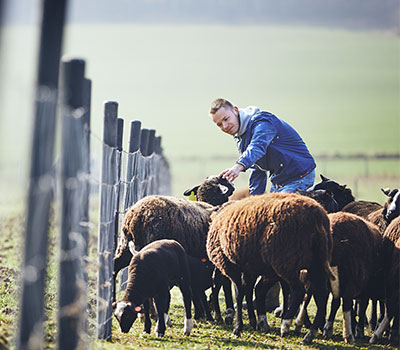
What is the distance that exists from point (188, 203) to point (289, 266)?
2065 millimetres

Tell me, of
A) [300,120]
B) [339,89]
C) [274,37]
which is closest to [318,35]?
[274,37]

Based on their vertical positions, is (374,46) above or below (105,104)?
above

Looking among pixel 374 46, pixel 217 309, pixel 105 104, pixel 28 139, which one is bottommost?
pixel 217 309

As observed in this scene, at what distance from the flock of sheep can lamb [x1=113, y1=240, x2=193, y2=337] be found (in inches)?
0.4

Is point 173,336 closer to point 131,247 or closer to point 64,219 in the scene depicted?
point 131,247

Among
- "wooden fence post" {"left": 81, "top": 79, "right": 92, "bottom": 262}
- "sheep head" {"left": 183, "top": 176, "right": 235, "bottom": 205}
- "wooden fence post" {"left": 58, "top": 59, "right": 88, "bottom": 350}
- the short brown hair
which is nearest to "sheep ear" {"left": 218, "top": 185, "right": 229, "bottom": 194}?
"sheep head" {"left": 183, "top": 176, "right": 235, "bottom": 205}

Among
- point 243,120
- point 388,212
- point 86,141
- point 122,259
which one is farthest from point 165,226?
point 388,212

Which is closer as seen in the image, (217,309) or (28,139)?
(28,139)

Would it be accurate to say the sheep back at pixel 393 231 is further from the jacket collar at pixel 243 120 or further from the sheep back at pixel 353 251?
the jacket collar at pixel 243 120

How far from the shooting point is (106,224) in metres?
7.22

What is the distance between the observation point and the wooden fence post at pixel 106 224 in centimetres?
684

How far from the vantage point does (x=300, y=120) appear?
64.3 metres

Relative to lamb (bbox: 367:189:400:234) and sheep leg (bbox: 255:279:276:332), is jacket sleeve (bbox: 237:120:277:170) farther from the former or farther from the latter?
lamb (bbox: 367:189:400:234)

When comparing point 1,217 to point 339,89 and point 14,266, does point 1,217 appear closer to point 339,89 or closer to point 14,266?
point 14,266
